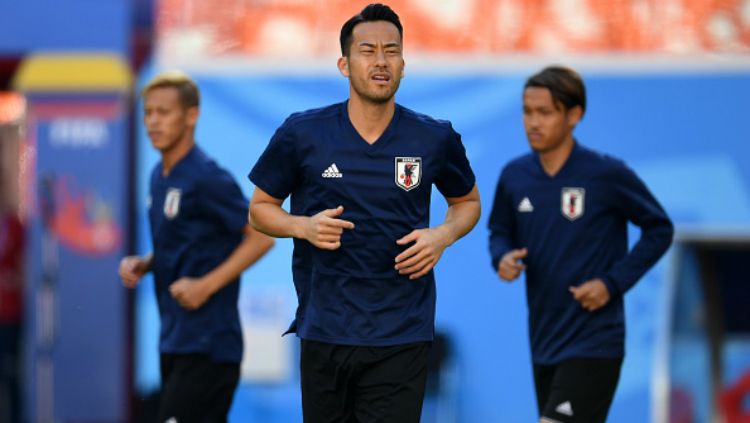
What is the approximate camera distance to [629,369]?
10.4 meters

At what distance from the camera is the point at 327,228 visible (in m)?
4.75

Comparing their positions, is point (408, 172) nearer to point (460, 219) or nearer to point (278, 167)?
point (460, 219)

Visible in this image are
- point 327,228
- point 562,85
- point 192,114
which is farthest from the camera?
point 192,114

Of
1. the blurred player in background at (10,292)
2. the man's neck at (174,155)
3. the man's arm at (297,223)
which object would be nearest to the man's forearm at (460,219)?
the man's arm at (297,223)

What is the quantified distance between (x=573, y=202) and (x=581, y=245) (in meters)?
0.21

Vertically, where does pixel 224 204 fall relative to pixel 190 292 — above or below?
above

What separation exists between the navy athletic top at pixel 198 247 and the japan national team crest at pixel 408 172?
1.57 meters

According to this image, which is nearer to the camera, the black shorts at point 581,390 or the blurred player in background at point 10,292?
the black shorts at point 581,390

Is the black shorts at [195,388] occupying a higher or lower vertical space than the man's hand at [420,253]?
lower

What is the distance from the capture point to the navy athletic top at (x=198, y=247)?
6.23 metres

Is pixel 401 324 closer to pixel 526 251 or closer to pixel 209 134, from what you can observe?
pixel 526 251

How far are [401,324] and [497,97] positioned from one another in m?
6.08

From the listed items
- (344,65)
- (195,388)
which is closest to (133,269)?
(195,388)

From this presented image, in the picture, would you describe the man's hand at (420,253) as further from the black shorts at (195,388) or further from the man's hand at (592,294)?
the black shorts at (195,388)
